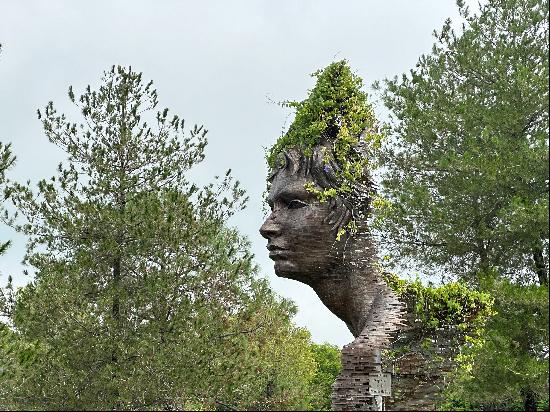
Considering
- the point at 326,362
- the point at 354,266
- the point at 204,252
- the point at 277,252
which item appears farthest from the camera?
the point at 326,362

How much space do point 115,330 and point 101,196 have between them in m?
2.48

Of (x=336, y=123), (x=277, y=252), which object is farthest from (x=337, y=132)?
(x=277, y=252)

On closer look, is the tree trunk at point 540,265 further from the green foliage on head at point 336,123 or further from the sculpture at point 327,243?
the sculpture at point 327,243

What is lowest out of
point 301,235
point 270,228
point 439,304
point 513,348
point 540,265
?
point 439,304

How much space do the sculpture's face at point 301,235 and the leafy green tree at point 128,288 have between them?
11.8 ft

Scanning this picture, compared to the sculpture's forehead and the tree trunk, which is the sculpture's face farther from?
the tree trunk

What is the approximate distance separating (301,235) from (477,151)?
610cm

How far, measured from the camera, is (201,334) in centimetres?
1253

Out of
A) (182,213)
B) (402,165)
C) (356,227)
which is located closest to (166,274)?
(182,213)

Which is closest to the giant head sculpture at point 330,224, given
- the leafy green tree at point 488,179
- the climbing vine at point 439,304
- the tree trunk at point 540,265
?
the climbing vine at point 439,304

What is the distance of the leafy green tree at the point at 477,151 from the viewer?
1343 cm

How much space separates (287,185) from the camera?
9.34 metres

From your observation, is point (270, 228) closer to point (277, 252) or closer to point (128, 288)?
point (277, 252)

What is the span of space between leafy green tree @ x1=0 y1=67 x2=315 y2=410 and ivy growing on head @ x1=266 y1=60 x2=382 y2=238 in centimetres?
352
